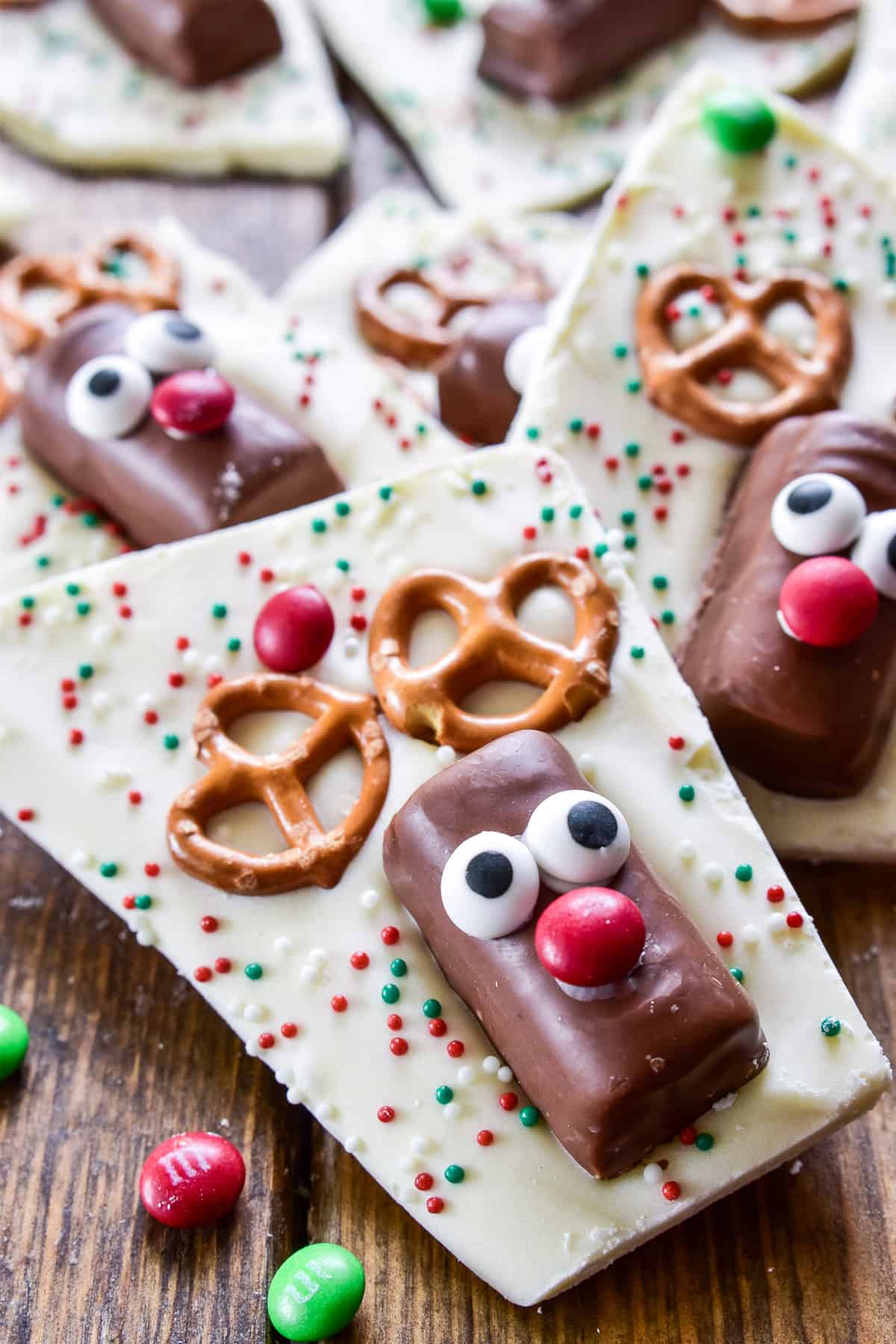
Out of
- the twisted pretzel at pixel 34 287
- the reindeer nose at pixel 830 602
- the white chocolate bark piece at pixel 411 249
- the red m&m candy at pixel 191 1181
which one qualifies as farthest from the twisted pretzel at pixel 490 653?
the twisted pretzel at pixel 34 287

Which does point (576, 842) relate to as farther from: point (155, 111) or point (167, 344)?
point (155, 111)

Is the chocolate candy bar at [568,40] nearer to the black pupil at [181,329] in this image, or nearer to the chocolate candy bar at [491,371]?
the chocolate candy bar at [491,371]

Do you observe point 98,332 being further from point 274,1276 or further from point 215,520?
point 274,1276

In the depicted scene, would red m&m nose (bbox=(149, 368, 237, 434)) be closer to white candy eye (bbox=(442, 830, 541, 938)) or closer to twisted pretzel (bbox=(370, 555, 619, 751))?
twisted pretzel (bbox=(370, 555, 619, 751))

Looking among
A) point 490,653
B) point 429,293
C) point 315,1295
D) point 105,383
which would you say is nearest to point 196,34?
point 429,293

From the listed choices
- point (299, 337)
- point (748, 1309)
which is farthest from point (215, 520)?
point (748, 1309)
